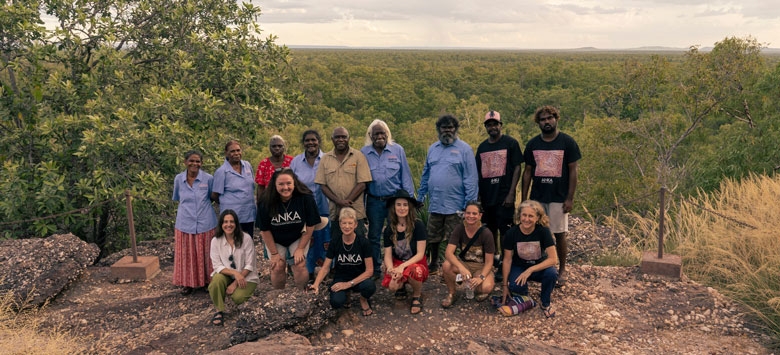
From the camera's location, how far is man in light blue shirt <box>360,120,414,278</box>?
439 centimetres

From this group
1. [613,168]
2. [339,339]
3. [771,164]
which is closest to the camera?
[339,339]

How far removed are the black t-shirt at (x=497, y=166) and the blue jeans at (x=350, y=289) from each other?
1.29 m

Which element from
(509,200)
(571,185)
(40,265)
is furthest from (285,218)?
(40,265)

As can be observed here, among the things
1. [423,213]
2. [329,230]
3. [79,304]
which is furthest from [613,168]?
[79,304]

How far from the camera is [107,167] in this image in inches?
239

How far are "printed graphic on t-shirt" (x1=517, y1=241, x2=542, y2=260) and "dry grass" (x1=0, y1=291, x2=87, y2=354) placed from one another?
3477 mm

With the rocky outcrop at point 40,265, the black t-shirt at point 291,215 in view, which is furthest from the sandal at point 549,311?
the rocky outcrop at point 40,265

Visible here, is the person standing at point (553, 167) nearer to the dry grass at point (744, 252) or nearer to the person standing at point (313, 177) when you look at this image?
the dry grass at point (744, 252)

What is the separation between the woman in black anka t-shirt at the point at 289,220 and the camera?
423cm

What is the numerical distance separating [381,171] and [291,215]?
0.84 meters

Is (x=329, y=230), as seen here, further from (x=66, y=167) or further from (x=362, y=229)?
(x=66, y=167)

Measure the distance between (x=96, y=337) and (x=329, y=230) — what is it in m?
2.10

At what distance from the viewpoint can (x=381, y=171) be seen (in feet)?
14.5

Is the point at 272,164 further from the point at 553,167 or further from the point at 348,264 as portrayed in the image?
the point at 553,167
